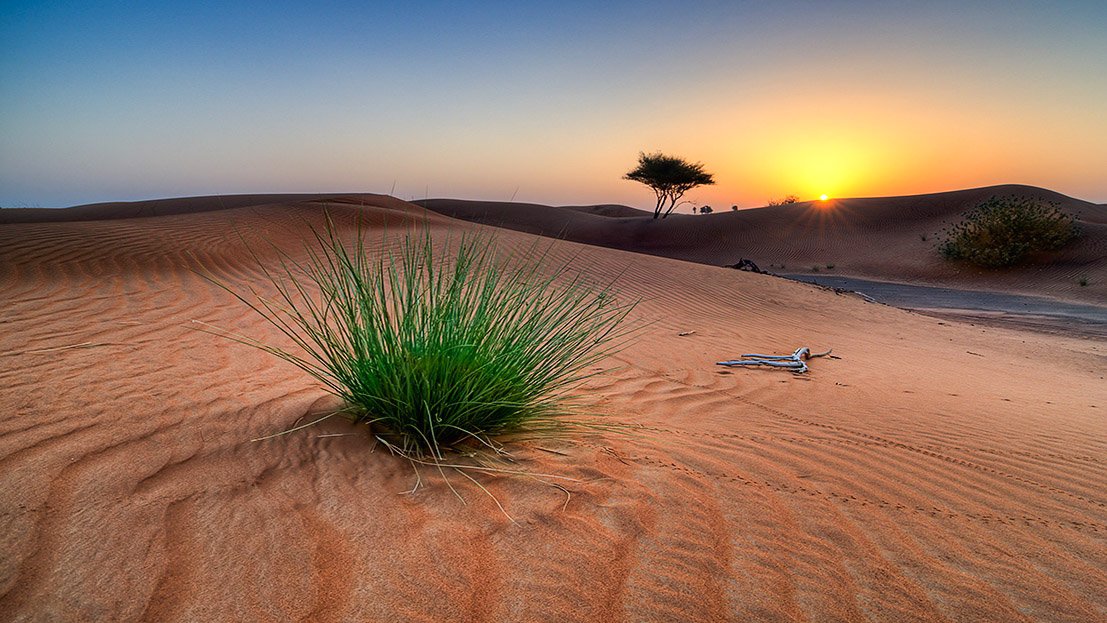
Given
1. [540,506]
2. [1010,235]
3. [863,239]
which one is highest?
[1010,235]

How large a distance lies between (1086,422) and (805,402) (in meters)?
2.20

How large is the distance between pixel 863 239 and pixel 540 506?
35445mm

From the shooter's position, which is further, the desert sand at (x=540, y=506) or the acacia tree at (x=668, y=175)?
the acacia tree at (x=668, y=175)

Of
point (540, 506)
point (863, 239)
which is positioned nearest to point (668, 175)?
point (863, 239)

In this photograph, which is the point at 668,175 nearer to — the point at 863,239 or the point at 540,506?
the point at 863,239

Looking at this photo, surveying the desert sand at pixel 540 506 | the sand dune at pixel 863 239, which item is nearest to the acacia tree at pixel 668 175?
the sand dune at pixel 863 239

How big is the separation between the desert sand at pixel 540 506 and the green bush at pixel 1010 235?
2323cm

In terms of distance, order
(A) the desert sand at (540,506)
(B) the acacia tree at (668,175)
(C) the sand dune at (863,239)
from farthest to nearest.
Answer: (B) the acacia tree at (668,175) < (C) the sand dune at (863,239) < (A) the desert sand at (540,506)

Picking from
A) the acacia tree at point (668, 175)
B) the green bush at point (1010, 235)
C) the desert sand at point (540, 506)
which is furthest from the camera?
the acacia tree at point (668, 175)

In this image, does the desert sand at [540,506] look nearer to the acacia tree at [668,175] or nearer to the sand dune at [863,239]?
the sand dune at [863,239]

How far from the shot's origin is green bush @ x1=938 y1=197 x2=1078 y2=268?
23.2m

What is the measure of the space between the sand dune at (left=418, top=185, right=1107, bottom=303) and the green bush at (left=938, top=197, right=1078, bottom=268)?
1.91ft

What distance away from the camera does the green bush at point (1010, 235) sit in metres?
23.2

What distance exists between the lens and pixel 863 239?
32.6m
